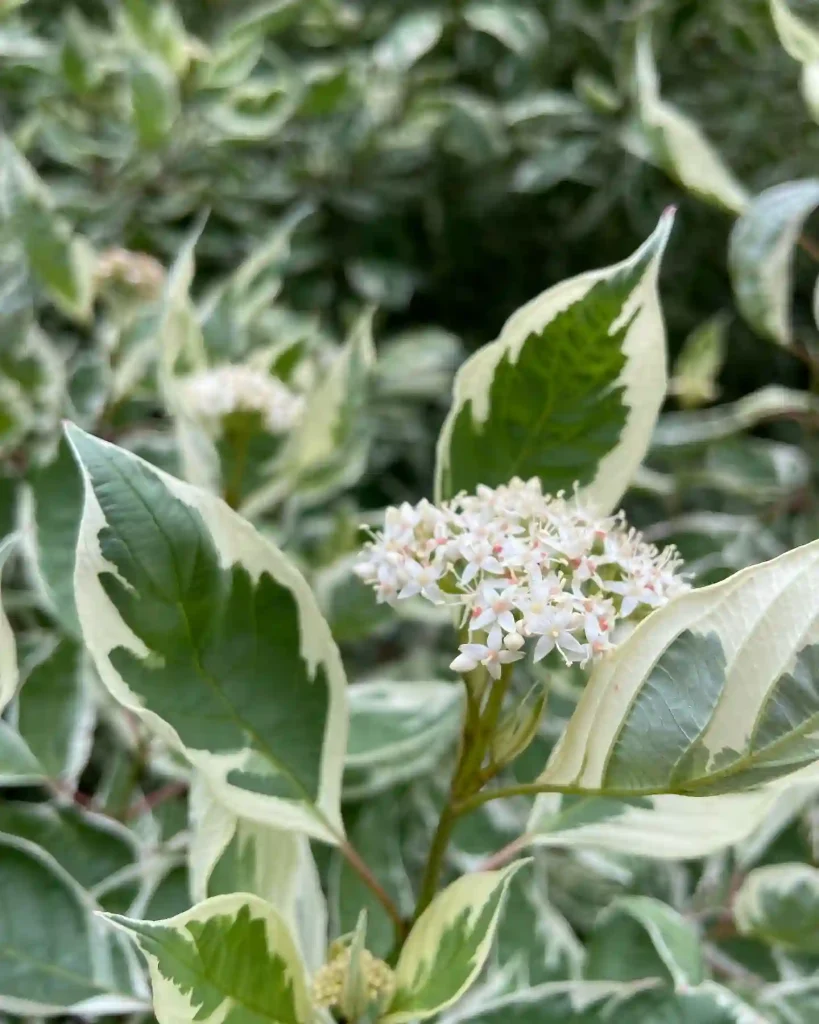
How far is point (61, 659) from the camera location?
69 centimetres

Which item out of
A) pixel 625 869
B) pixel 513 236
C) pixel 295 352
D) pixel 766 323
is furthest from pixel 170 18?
pixel 625 869

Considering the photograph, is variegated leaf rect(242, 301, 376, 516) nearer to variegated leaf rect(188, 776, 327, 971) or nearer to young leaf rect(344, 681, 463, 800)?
young leaf rect(344, 681, 463, 800)

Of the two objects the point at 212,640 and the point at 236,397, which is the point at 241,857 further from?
the point at 236,397

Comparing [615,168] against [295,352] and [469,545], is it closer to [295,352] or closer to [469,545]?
[295,352]

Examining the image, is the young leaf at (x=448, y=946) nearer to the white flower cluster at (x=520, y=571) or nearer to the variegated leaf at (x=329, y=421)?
the white flower cluster at (x=520, y=571)

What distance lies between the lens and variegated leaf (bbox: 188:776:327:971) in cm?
44

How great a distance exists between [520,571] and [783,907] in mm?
374

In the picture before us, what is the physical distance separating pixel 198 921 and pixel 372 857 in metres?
0.28

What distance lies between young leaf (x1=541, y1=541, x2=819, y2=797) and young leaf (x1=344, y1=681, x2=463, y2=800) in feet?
0.87

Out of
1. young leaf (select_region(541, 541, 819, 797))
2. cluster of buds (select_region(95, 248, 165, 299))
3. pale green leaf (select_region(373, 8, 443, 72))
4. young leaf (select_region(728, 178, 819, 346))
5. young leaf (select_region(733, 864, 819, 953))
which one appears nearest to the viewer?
young leaf (select_region(541, 541, 819, 797))

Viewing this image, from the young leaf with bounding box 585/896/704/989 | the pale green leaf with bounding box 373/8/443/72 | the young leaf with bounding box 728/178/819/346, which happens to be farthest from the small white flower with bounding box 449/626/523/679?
the pale green leaf with bounding box 373/8/443/72

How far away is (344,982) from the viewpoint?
0.41m

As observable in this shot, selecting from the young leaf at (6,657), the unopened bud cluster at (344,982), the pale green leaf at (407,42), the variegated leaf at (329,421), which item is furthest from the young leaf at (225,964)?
the pale green leaf at (407,42)

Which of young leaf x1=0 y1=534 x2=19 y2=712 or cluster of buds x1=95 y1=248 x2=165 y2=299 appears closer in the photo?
young leaf x1=0 y1=534 x2=19 y2=712
